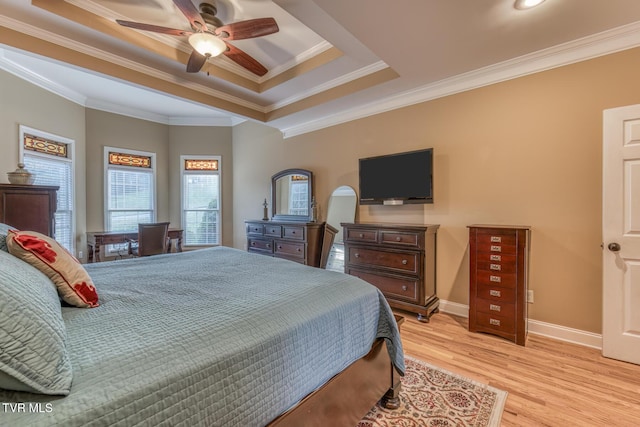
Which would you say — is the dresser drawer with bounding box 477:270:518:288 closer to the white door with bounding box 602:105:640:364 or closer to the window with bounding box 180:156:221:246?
the white door with bounding box 602:105:640:364

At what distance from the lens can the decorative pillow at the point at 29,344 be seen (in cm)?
61

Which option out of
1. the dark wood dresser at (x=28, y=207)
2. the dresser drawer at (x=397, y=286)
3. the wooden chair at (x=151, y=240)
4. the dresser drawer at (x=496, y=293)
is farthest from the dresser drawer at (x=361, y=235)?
the dark wood dresser at (x=28, y=207)

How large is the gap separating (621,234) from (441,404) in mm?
1951

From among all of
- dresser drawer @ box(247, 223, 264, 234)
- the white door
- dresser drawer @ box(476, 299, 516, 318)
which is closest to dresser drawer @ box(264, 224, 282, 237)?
dresser drawer @ box(247, 223, 264, 234)

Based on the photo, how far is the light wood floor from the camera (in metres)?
1.60

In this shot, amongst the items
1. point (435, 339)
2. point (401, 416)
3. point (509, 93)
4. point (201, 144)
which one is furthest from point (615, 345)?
point (201, 144)

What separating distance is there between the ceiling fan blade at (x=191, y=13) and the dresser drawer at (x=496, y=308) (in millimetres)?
3460

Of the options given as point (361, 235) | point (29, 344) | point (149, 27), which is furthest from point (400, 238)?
point (149, 27)

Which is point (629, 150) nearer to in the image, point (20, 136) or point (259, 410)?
point (259, 410)

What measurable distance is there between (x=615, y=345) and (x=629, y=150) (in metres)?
1.52

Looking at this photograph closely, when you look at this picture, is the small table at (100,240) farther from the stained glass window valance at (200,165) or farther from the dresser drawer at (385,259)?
the dresser drawer at (385,259)

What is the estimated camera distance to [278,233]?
168 inches

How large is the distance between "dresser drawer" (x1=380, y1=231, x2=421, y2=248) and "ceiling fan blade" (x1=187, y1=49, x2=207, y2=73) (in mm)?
2566

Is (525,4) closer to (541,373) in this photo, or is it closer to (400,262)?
(400,262)
